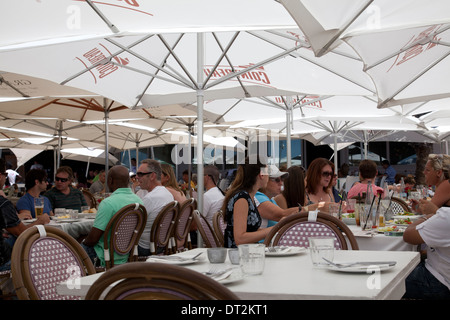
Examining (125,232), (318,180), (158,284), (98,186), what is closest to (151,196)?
(125,232)

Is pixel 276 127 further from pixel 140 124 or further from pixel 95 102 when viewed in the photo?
pixel 95 102

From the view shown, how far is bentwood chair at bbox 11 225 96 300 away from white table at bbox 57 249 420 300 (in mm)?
259

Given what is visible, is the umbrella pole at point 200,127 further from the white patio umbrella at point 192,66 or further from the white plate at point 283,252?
the white plate at point 283,252

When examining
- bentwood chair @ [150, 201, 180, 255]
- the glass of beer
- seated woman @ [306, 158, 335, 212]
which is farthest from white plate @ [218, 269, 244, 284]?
the glass of beer

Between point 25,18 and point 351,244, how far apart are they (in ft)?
11.5

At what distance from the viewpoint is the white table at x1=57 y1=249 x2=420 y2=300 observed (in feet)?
6.10

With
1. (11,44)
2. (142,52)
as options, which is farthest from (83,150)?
(11,44)

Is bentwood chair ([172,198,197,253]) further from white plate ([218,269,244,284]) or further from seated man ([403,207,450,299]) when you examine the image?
white plate ([218,269,244,284])

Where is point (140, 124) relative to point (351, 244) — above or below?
above

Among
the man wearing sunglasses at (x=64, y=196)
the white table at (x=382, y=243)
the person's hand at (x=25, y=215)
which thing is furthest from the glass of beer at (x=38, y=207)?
the white table at (x=382, y=243)

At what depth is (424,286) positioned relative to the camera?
3.72 meters

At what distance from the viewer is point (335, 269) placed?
2.24 metres

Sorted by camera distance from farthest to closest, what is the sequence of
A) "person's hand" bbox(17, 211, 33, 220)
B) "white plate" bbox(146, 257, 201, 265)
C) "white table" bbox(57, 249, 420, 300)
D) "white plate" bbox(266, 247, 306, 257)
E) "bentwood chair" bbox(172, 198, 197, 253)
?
"person's hand" bbox(17, 211, 33, 220)
"bentwood chair" bbox(172, 198, 197, 253)
"white plate" bbox(266, 247, 306, 257)
"white plate" bbox(146, 257, 201, 265)
"white table" bbox(57, 249, 420, 300)

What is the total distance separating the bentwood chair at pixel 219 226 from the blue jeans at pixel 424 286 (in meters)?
1.37
